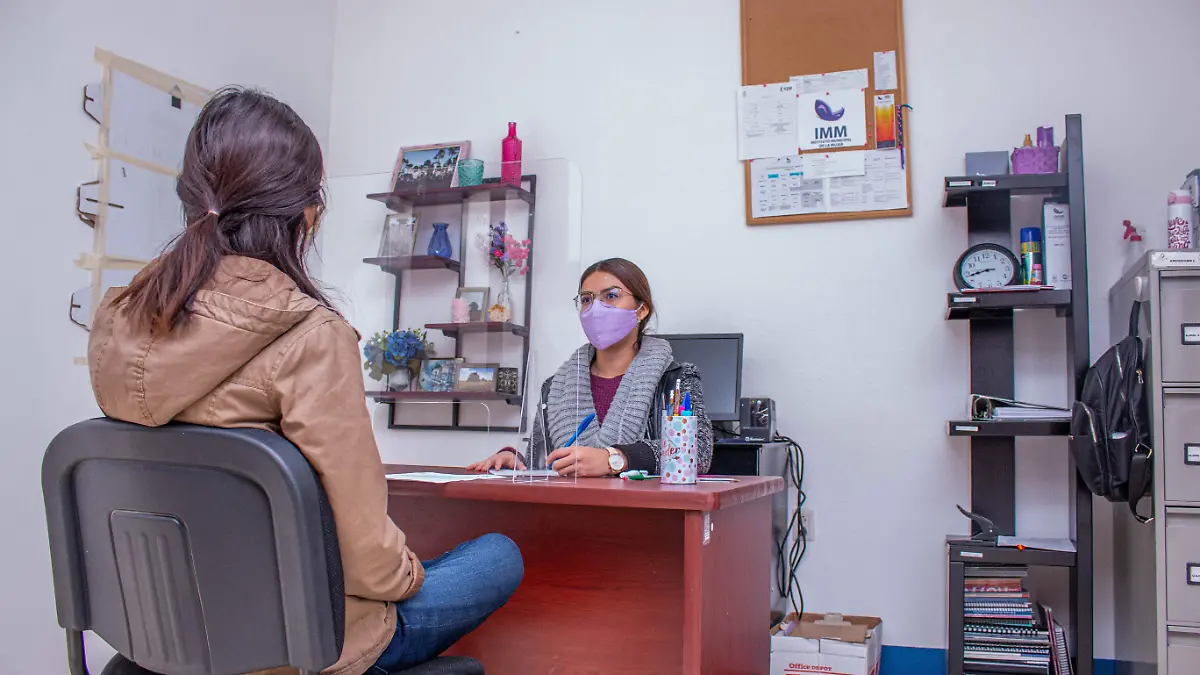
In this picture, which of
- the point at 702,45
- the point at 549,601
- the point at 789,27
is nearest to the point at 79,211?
the point at 549,601

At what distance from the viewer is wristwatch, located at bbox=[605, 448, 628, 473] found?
85.5 inches

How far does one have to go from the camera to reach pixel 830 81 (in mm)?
3564

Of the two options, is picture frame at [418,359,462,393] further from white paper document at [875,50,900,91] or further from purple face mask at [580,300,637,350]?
white paper document at [875,50,900,91]

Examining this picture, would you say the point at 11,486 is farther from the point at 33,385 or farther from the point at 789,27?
the point at 789,27

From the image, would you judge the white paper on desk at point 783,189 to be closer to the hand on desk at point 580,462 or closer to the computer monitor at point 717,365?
the computer monitor at point 717,365

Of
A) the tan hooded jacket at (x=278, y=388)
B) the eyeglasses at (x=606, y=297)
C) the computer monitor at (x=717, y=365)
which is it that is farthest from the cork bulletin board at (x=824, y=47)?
the tan hooded jacket at (x=278, y=388)

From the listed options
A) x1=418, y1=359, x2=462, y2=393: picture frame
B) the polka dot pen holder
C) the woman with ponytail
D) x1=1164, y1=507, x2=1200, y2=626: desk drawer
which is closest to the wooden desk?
the polka dot pen holder

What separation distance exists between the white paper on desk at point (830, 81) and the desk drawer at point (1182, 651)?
2.11 meters

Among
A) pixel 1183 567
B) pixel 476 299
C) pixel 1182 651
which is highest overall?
pixel 476 299

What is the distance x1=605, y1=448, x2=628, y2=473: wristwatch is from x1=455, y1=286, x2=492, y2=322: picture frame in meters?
1.56

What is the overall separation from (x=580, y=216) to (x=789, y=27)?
113 centimetres

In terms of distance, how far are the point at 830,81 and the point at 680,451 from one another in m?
2.18

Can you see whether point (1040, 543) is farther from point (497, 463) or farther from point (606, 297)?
point (497, 463)

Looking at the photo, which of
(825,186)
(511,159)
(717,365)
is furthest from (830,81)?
(511,159)
